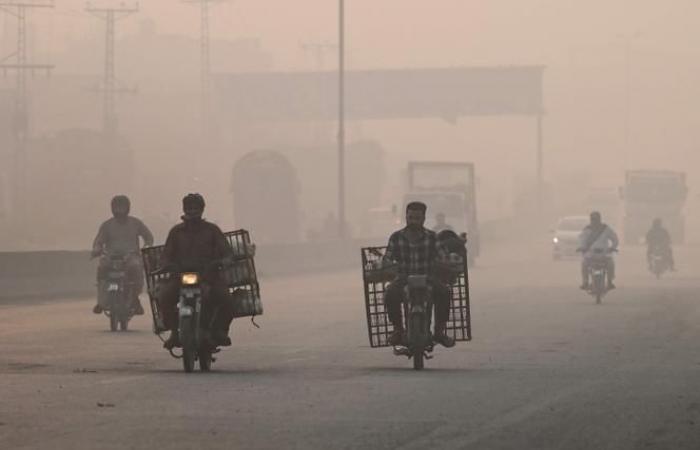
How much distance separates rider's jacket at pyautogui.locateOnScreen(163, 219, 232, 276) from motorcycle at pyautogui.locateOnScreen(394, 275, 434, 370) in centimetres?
170

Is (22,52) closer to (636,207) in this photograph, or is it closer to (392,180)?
(636,207)

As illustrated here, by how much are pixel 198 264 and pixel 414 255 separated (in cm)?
204

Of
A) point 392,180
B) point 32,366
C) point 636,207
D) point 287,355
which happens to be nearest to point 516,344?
point 287,355

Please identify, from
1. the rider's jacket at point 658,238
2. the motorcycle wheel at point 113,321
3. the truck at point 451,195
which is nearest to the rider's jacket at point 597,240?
the motorcycle wheel at point 113,321

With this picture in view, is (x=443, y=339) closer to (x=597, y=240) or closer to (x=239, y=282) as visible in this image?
(x=239, y=282)

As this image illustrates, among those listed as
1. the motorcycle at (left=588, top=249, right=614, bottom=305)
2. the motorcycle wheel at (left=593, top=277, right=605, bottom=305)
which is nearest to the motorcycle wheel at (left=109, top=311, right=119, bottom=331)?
the motorcycle at (left=588, top=249, right=614, bottom=305)

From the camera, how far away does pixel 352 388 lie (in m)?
15.6

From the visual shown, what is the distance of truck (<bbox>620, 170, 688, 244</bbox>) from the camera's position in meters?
83.4

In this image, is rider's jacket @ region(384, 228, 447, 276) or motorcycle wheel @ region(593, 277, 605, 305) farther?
motorcycle wheel @ region(593, 277, 605, 305)

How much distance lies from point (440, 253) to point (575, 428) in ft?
19.1

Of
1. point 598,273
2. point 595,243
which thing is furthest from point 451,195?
point 598,273

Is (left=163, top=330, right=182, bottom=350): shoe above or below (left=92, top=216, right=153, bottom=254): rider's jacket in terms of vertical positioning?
below

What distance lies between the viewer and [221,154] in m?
150

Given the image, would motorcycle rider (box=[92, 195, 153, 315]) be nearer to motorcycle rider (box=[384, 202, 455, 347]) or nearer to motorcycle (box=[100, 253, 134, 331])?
motorcycle (box=[100, 253, 134, 331])
